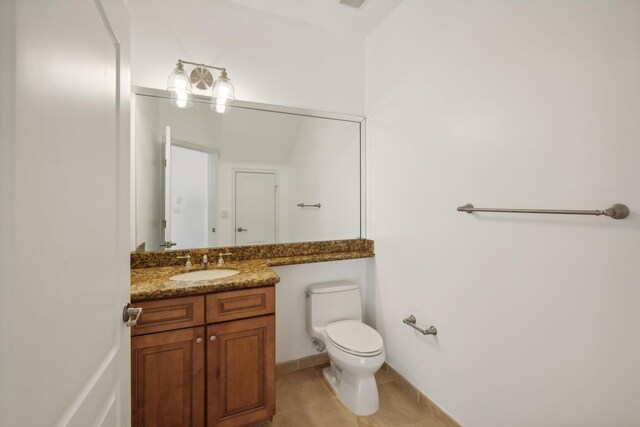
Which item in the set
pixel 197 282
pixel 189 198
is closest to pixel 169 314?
pixel 197 282

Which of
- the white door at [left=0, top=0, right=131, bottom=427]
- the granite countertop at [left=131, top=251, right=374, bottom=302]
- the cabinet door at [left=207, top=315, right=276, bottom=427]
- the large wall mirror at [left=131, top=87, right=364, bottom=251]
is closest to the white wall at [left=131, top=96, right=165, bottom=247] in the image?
the large wall mirror at [left=131, top=87, right=364, bottom=251]

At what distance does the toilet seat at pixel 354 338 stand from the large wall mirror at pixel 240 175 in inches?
28.0

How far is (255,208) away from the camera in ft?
6.95

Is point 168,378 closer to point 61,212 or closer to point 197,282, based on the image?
point 197,282

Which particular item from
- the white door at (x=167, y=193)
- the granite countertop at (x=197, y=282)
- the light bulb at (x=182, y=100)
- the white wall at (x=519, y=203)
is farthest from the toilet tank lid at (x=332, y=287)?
the light bulb at (x=182, y=100)

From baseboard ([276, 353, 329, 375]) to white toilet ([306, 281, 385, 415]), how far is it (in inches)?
4.7

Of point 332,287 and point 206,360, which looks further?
point 332,287

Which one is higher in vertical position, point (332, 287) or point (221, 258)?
point (221, 258)

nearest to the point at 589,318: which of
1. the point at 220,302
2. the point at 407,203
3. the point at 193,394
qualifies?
the point at 407,203

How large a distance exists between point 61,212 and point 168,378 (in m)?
1.14

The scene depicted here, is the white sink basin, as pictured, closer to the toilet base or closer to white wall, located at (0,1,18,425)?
the toilet base

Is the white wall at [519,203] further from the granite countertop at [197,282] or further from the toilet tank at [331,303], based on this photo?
the granite countertop at [197,282]

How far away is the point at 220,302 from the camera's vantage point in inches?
55.4


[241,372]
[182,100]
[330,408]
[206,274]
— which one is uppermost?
[182,100]
